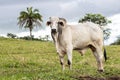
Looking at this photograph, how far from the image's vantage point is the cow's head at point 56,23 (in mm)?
16859

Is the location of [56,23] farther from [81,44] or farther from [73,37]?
[81,44]

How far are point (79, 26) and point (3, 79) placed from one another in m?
5.42

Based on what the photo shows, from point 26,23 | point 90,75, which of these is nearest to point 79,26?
point 90,75

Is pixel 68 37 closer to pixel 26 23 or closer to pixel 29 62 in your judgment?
pixel 29 62

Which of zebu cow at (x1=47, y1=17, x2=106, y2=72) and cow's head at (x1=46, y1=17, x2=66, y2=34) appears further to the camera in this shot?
zebu cow at (x1=47, y1=17, x2=106, y2=72)

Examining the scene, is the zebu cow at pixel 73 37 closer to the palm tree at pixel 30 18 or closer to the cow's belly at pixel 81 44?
the cow's belly at pixel 81 44

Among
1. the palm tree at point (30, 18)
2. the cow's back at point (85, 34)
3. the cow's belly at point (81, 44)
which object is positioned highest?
the palm tree at point (30, 18)

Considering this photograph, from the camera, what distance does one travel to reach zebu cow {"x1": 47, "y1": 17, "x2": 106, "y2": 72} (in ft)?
56.4

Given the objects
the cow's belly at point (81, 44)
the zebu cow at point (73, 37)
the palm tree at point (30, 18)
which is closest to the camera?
the zebu cow at point (73, 37)

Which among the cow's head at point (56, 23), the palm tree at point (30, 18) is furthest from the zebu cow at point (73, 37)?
the palm tree at point (30, 18)

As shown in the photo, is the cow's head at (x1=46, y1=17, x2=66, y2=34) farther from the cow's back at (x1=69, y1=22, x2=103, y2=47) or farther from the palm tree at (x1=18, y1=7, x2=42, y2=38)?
the palm tree at (x1=18, y1=7, x2=42, y2=38)

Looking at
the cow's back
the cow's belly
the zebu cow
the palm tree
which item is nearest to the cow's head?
the zebu cow

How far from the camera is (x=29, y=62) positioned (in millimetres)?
25906

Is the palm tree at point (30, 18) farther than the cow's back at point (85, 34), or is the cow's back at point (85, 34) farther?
the palm tree at point (30, 18)
